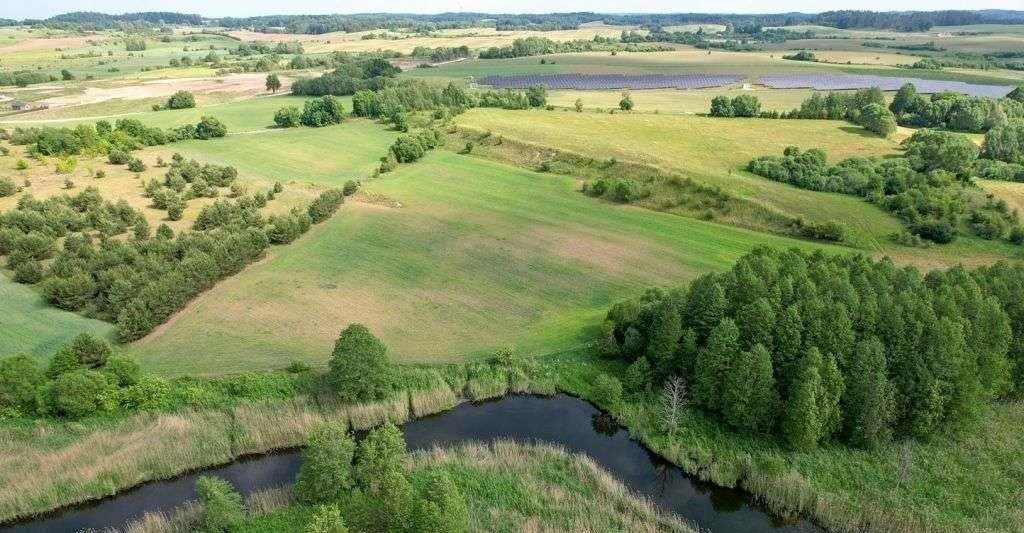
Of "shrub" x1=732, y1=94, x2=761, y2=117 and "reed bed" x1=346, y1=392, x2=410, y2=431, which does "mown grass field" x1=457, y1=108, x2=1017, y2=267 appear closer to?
"shrub" x1=732, y1=94, x2=761, y2=117

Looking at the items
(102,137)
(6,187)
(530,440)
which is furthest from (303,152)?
(530,440)

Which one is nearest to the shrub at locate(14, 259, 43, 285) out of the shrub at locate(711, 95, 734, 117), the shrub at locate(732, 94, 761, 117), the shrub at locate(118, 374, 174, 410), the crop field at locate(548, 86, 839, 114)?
the shrub at locate(118, 374, 174, 410)

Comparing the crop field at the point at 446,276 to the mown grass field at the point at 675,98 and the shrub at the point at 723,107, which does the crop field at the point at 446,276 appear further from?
the mown grass field at the point at 675,98

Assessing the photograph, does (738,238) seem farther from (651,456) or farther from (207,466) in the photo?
(207,466)

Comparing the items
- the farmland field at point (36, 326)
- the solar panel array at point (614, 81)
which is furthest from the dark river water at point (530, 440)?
the solar panel array at point (614, 81)

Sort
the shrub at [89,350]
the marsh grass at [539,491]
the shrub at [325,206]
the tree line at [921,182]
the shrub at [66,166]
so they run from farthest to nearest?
the shrub at [66,166], the shrub at [325,206], the tree line at [921,182], the shrub at [89,350], the marsh grass at [539,491]

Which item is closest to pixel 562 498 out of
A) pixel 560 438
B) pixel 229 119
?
pixel 560 438

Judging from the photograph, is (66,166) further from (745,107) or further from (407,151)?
(745,107)
